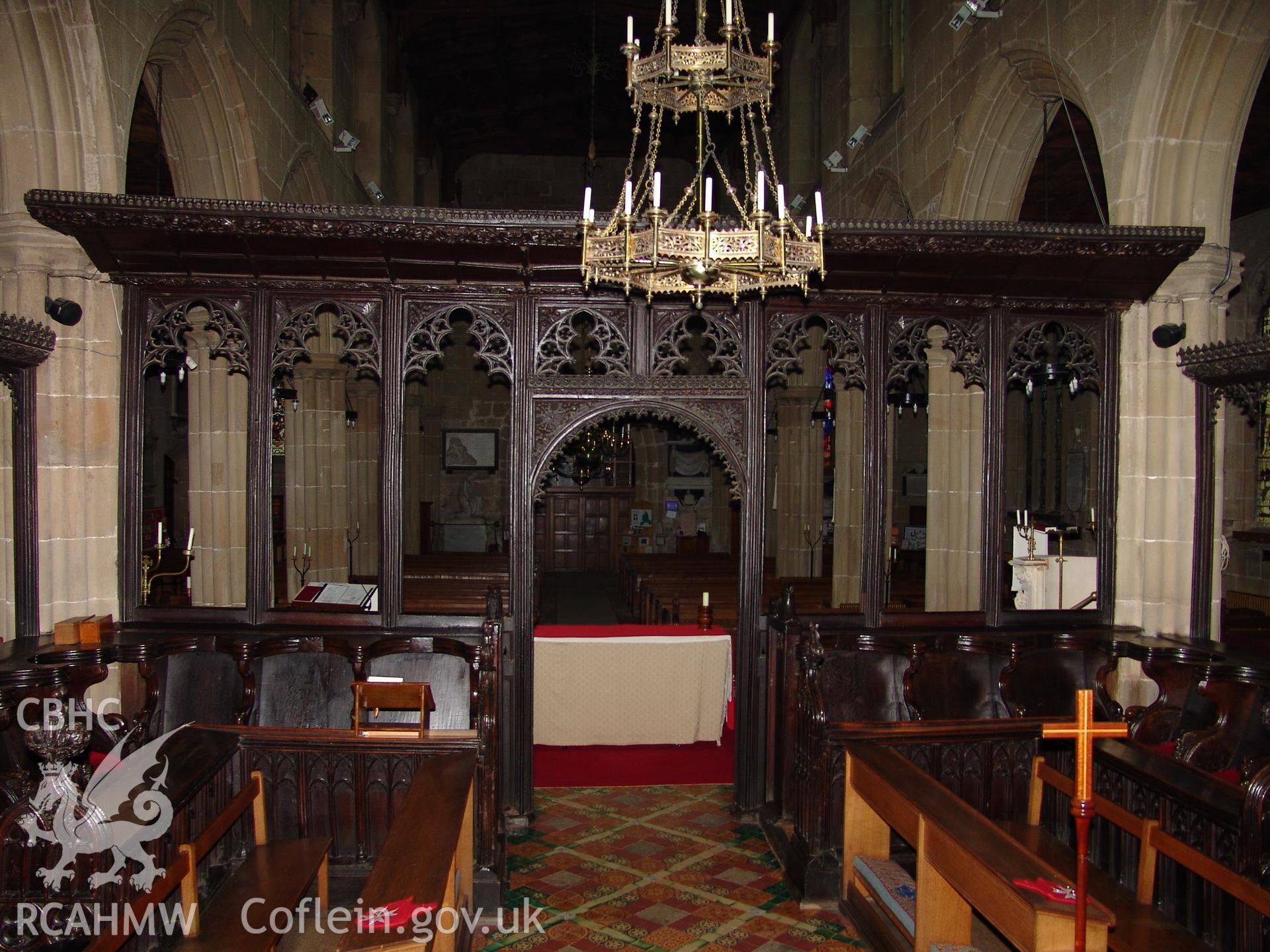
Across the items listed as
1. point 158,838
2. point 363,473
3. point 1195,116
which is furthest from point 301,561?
point 1195,116

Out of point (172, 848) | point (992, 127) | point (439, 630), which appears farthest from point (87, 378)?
point (992, 127)

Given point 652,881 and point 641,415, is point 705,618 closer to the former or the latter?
point 641,415

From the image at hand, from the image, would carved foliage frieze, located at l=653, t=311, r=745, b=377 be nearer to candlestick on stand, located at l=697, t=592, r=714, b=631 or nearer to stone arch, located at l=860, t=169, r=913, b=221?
candlestick on stand, located at l=697, t=592, r=714, b=631

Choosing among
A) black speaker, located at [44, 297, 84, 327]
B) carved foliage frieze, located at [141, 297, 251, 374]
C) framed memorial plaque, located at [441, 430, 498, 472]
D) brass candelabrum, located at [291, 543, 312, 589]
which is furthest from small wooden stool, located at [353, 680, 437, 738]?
framed memorial plaque, located at [441, 430, 498, 472]

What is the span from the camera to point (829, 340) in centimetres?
572

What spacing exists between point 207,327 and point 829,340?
3.70 metres

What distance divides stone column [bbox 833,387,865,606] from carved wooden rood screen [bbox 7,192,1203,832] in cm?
418

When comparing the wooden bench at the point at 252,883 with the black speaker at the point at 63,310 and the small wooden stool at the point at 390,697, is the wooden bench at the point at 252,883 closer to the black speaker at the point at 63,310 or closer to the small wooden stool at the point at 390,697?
the small wooden stool at the point at 390,697

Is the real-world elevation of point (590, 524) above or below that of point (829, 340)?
below

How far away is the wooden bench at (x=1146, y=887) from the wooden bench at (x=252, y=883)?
287 centimetres

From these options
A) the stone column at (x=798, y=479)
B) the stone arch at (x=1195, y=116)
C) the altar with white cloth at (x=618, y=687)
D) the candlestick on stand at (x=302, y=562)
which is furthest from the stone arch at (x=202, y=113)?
the stone column at (x=798, y=479)

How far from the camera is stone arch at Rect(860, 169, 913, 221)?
9.27 meters

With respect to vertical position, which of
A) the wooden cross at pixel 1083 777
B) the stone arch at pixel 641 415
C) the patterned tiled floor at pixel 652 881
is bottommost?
the patterned tiled floor at pixel 652 881

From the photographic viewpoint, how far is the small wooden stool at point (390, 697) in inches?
169
